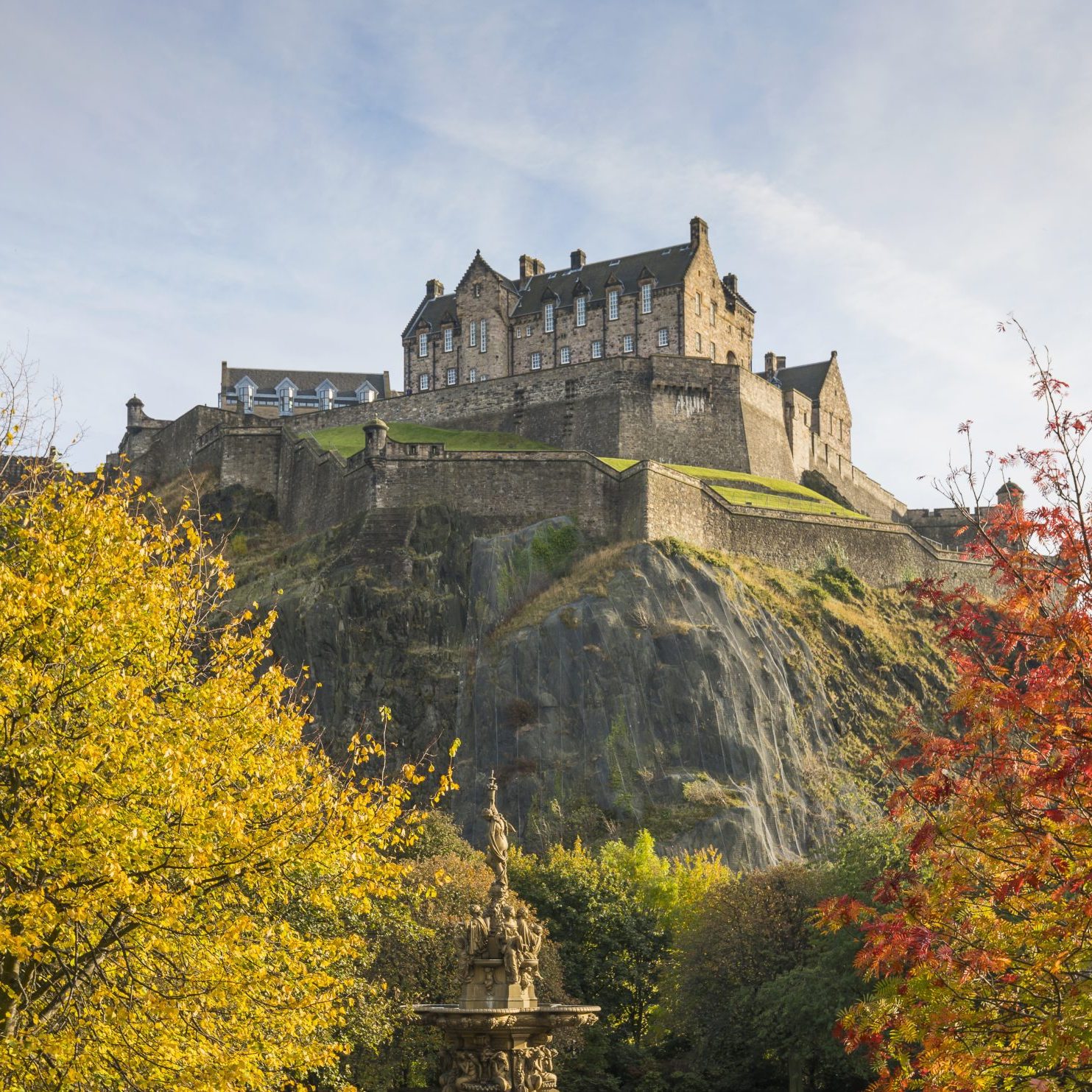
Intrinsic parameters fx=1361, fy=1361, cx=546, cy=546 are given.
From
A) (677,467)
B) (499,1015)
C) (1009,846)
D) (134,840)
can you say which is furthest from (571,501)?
(1009,846)

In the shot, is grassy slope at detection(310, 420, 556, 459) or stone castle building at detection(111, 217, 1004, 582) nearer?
stone castle building at detection(111, 217, 1004, 582)

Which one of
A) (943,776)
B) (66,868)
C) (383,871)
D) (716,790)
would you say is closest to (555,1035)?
(716,790)

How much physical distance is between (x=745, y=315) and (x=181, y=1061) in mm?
69259

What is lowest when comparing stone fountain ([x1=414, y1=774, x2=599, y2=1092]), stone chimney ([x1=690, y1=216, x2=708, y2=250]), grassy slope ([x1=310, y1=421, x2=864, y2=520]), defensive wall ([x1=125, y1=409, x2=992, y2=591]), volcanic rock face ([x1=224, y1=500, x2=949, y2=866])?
A: stone fountain ([x1=414, y1=774, x2=599, y2=1092])

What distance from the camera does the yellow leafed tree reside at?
1288cm

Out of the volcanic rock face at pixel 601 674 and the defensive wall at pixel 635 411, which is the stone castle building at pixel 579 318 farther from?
the volcanic rock face at pixel 601 674

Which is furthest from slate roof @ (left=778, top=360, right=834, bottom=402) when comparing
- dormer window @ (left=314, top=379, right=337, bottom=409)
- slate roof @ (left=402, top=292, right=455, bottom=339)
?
dormer window @ (left=314, top=379, right=337, bottom=409)

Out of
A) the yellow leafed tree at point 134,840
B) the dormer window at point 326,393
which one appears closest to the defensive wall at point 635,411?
the dormer window at point 326,393

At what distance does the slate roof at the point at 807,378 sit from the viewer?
80.8 meters

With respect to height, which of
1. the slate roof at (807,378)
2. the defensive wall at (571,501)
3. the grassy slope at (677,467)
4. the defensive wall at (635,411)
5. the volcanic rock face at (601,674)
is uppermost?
the slate roof at (807,378)

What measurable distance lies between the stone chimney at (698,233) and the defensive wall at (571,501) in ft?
66.2

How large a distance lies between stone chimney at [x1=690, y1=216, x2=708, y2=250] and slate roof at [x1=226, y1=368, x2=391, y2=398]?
132ft

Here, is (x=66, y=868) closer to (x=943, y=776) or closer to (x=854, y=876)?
(x=943, y=776)

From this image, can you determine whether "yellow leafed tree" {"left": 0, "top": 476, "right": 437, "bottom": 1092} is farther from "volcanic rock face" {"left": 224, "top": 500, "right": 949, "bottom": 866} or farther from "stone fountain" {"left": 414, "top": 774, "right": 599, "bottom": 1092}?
"volcanic rock face" {"left": 224, "top": 500, "right": 949, "bottom": 866}
